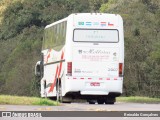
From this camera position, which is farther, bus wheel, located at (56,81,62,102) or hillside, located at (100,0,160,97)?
hillside, located at (100,0,160,97)

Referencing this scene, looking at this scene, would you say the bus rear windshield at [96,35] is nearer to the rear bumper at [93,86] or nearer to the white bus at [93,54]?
the white bus at [93,54]

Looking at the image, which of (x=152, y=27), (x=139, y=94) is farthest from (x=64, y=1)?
(x=139, y=94)

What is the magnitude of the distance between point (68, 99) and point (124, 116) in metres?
15.8

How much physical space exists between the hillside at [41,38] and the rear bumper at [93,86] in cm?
2301


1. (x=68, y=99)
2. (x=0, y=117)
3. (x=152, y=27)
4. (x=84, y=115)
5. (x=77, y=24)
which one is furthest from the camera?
(x=152, y=27)

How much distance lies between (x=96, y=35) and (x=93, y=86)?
2.42m

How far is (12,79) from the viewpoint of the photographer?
2694 inches

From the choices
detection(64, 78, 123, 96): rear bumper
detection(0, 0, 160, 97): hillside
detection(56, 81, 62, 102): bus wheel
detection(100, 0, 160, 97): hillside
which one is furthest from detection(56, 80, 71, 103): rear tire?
detection(0, 0, 160, 97): hillside

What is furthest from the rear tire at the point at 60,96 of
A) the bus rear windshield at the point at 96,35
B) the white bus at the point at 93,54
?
the bus rear windshield at the point at 96,35

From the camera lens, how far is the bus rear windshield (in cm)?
3009

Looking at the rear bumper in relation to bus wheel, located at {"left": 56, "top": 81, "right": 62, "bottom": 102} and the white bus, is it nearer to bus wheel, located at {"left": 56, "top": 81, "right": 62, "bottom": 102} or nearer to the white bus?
the white bus

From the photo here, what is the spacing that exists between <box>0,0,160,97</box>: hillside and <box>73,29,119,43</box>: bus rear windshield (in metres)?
23.2

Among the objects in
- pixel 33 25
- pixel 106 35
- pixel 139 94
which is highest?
pixel 33 25

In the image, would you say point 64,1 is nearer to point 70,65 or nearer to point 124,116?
point 70,65
